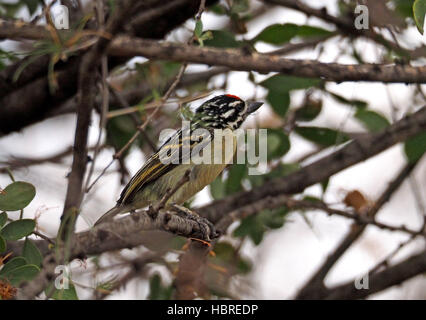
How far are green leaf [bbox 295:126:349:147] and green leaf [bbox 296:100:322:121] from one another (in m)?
0.09

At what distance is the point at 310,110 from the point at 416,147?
771mm

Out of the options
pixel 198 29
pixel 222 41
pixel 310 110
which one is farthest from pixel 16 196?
pixel 310 110

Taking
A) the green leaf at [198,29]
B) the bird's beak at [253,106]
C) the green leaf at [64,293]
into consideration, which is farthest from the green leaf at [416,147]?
the green leaf at [64,293]

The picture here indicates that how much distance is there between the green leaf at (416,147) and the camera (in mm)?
4090

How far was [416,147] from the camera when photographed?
4117 millimetres

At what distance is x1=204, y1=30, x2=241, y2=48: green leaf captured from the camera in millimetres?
3916

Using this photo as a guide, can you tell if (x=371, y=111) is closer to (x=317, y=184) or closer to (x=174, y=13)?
(x=317, y=184)

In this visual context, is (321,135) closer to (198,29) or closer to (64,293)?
(198,29)

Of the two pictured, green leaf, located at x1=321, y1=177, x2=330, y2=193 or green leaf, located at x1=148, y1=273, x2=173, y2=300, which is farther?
green leaf, located at x1=321, y1=177, x2=330, y2=193


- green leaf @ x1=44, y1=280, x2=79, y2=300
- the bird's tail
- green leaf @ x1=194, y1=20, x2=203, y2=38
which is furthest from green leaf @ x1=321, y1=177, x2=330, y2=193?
green leaf @ x1=44, y1=280, x2=79, y2=300

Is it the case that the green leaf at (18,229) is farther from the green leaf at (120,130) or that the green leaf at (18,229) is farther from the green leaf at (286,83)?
the green leaf at (286,83)

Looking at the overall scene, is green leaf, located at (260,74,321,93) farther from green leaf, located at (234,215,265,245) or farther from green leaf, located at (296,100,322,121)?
green leaf, located at (234,215,265,245)
